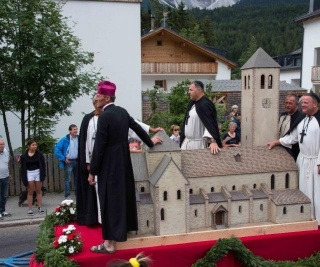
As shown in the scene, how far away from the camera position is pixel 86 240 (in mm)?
4680

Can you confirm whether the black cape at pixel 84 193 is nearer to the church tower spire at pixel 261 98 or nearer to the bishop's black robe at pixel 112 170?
the bishop's black robe at pixel 112 170

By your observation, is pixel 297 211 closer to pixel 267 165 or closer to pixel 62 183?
pixel 267 165

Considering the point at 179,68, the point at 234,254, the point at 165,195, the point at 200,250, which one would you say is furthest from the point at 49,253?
the point at 179,68

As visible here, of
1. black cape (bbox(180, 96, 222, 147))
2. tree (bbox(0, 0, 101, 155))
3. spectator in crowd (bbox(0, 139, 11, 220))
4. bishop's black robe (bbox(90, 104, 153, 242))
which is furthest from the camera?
tree (bbox(0, 0, 101, 155))

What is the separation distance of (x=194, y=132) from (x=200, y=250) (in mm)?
1776

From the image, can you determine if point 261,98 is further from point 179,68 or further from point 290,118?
point 179,68

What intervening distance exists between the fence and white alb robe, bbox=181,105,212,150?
5.18m

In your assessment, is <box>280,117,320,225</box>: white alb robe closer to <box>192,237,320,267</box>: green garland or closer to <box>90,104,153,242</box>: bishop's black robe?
<box>192,237,320,267</box>: green garland

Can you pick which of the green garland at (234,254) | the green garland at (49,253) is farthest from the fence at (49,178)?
the green garland at (234,254)

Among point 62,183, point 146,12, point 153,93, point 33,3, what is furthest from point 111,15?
point 146,12

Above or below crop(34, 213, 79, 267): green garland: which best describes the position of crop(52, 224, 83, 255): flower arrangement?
above

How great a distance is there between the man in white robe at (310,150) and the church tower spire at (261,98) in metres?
0.46

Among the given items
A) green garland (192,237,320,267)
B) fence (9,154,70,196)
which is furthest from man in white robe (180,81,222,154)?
fence (9,154,70,196)

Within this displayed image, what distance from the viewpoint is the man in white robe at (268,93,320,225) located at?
5.02 metres
